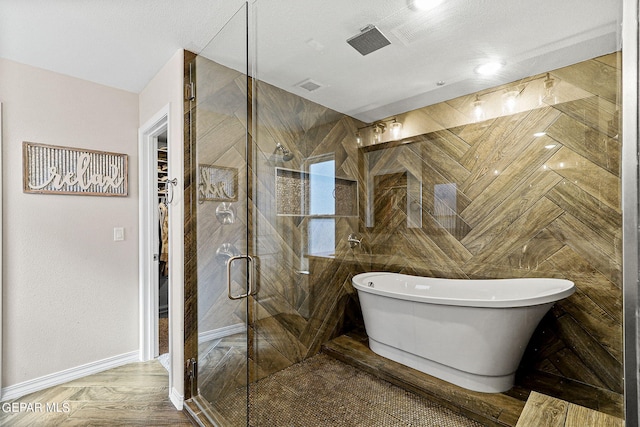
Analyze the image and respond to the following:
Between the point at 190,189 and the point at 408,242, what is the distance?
1.54 m

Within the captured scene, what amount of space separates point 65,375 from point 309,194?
2.57 m

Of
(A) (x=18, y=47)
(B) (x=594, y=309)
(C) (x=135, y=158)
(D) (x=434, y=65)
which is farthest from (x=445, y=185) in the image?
(A) (x=18, y=47)

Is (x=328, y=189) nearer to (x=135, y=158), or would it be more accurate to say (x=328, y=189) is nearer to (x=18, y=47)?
(x=135, y=158)

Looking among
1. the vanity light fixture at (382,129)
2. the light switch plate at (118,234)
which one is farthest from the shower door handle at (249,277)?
the light switch plate at (118,234)

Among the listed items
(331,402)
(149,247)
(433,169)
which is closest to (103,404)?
(149,247)

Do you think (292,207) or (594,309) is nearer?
(594,309)

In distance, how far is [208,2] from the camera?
176 centimetres

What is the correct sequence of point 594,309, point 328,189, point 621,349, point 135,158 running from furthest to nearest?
1. point 135,158
2. point 328,189
3. point 594,309
4. point 621,349

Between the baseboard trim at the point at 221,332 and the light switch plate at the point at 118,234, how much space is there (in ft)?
4.47

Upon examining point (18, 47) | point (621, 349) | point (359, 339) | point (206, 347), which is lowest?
point (206, 347)

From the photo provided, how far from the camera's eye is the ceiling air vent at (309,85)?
1701mm

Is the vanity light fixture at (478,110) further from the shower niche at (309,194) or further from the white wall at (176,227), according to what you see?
the white wall at (176,227)

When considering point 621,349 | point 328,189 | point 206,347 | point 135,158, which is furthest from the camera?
point 135,158

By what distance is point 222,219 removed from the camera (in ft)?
6.42
